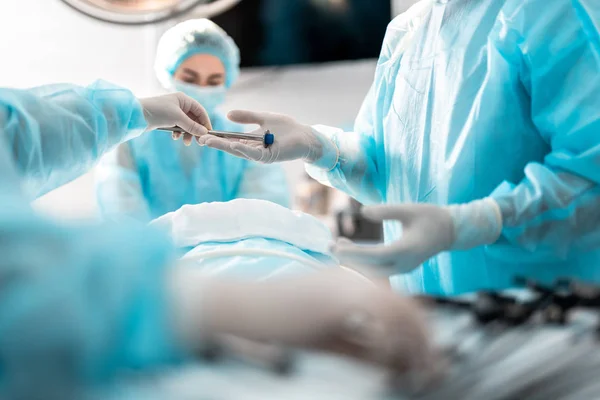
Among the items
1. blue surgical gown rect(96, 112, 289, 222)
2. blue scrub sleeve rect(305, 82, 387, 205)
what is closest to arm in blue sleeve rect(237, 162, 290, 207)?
blue surgical gown rect(96, 112, 289, 222)

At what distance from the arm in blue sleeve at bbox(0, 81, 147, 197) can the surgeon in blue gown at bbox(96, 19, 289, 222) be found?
3.92ft

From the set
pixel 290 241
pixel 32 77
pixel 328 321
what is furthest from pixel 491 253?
pixel 32 77

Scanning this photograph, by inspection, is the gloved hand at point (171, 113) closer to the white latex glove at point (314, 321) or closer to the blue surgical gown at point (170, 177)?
the white latex glove at point (314, 321)

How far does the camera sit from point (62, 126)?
3.54 feet

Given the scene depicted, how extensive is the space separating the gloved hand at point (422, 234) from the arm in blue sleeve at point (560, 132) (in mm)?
43

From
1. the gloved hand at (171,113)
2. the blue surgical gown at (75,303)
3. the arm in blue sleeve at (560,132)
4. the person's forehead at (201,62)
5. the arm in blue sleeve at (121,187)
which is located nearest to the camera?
the blue surgical gown at (75,303)

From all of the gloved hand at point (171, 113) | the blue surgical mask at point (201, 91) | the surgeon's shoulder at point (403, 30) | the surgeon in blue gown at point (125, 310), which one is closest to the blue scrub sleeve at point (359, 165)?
the surgeon's shoulder at point (403, 30)

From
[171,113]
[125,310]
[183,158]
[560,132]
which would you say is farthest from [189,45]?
[125,310]

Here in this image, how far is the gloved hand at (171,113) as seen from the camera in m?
1.34

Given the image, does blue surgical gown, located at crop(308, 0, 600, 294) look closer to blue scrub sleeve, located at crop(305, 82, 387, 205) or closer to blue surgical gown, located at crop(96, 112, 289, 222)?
blue scrub sleeve, located at crop(305, 82, 387, 205)

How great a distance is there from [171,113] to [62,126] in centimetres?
32

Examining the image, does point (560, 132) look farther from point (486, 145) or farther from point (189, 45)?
point (189, 45)

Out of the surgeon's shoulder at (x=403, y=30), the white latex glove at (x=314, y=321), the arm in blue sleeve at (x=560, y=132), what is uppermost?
the surgeon's shoulder at (x=403, y=30)

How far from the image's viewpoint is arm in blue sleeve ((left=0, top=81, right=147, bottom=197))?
1.00 metres
